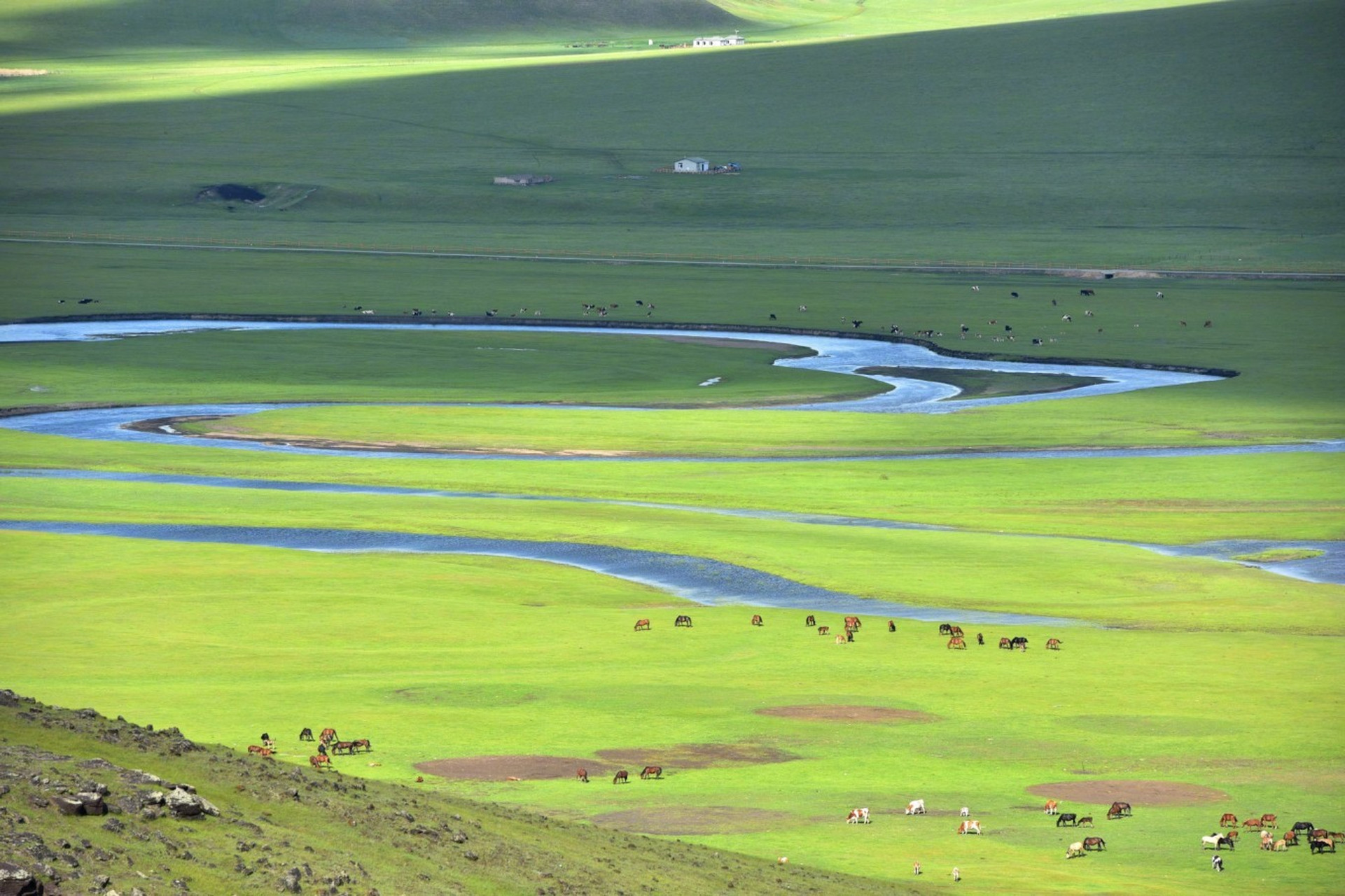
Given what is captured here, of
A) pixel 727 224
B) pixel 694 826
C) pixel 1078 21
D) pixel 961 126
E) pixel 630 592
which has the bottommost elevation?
pixel 694 826

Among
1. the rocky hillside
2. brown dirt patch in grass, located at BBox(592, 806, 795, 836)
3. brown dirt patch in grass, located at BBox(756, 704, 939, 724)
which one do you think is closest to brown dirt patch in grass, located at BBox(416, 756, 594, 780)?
brown dirt patch in grass, located at BBox(592, 806, 795, 836)

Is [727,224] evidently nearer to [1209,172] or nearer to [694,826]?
[1209,172]

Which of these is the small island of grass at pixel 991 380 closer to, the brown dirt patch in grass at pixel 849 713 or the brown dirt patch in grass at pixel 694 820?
the brown dirt patch in grass at pixel 849 713

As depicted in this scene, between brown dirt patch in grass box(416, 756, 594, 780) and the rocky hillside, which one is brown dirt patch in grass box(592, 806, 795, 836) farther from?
brown dirt patch in grass box(416, 756, 594, 780)

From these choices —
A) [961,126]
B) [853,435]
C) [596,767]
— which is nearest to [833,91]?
[961,126]

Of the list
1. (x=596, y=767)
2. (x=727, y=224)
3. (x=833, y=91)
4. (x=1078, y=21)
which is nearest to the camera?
(x=596, y=767)

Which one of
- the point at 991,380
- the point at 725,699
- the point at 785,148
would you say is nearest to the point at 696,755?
the point at 725,699

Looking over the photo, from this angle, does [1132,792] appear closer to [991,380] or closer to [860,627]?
[860,627]
